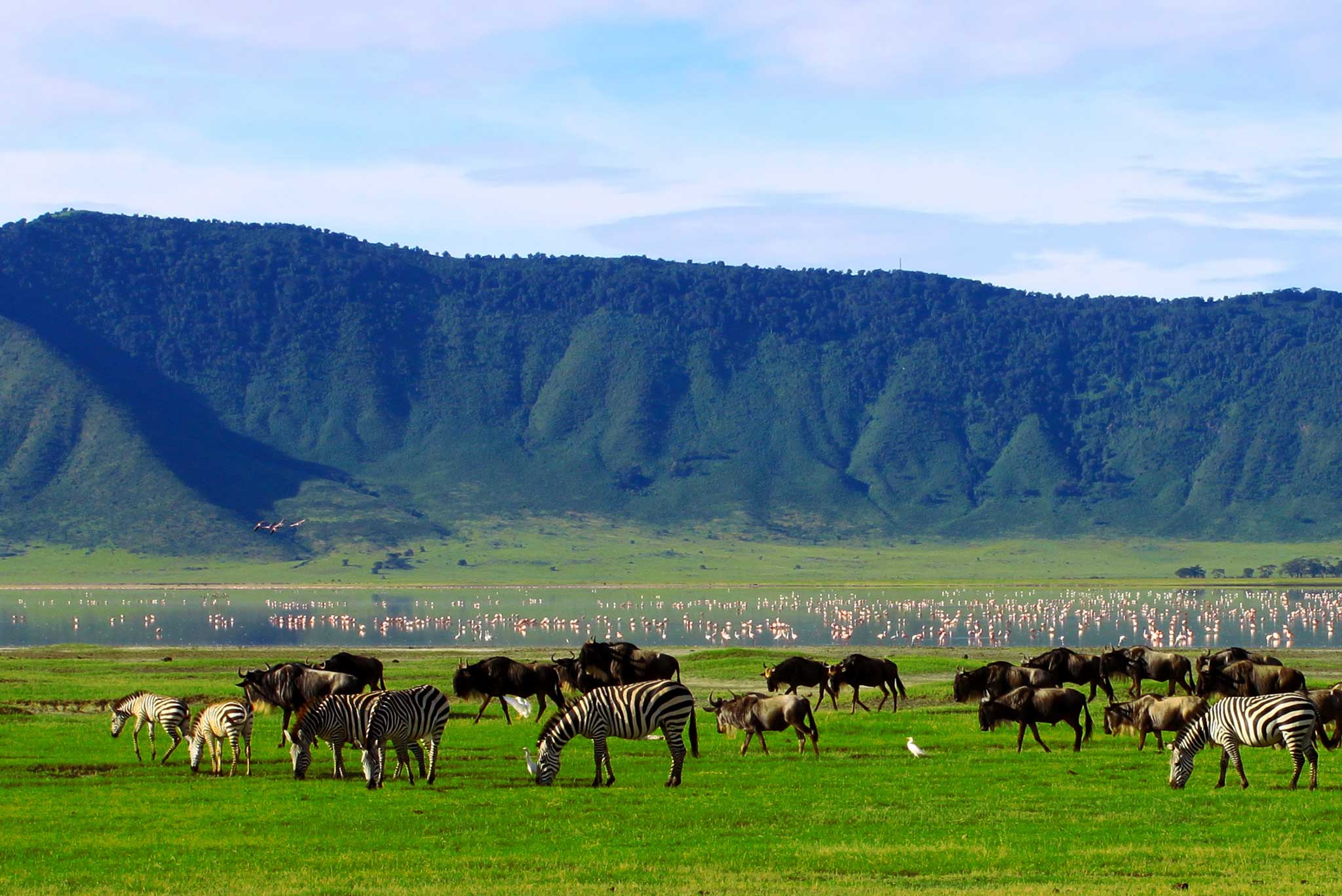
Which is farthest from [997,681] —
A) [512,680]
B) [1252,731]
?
[1252,731]

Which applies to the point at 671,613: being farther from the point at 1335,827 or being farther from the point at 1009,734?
the point at 1335,827

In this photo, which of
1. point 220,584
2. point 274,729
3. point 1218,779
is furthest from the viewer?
point 220,584

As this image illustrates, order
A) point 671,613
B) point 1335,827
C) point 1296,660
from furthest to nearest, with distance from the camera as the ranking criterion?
point 671,613, point 1296,660, point 1335,827

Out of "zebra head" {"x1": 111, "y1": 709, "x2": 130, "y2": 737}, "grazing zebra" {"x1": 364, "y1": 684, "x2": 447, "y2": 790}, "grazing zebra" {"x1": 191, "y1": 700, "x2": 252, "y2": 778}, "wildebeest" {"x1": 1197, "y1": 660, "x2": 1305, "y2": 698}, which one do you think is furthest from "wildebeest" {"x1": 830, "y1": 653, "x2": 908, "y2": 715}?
"zebra head" {"x1": 111, "y1": 709, "x2": 130, "y2": 737}

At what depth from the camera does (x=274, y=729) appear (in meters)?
34.8

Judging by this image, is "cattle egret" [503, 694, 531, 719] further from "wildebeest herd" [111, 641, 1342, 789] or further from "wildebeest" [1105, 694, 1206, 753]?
"wildebeest" [1105, 694, 1206, 753]

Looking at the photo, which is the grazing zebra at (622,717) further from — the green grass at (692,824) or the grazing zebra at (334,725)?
the grazing zebra at (334,725)

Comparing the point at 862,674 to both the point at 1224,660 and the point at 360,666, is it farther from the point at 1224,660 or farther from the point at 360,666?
the point at 360,666

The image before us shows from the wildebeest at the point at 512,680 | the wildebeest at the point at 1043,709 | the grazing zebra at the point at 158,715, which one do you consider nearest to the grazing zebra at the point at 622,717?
the wildebeest at the point at 1043,709

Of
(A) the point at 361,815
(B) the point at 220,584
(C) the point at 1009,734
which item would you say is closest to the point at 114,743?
(A) the point at 361,815

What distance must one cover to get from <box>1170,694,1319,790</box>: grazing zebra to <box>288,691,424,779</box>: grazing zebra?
1103 centimetres

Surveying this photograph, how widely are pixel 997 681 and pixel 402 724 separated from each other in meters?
14.3

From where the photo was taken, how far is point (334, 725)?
1029 inches

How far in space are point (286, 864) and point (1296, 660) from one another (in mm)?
50275
